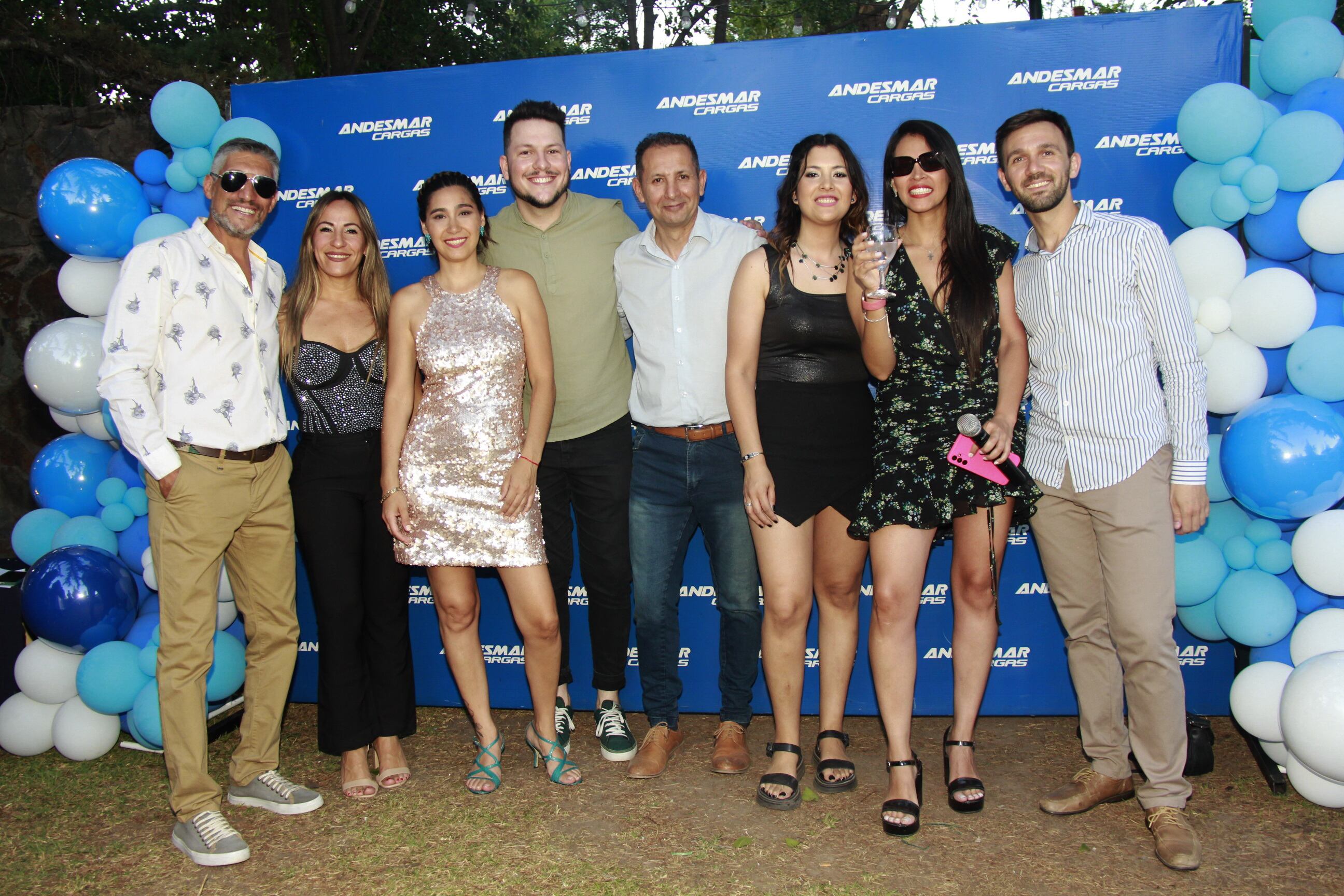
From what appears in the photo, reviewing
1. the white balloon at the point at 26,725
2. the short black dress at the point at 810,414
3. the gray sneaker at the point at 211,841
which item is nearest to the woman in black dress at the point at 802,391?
the short black dress at the point at 810,414

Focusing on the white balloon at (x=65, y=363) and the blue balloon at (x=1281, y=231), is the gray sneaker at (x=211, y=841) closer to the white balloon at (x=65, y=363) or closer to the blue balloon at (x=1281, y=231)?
the white balloon at (x=65, y=363)

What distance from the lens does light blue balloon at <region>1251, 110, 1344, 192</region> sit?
3.13m

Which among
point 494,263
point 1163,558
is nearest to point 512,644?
point 494,263

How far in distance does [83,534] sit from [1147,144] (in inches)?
182

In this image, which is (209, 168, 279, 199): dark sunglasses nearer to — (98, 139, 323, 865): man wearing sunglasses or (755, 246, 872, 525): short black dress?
(98, 139, 323, 865): man wearing sunglasses

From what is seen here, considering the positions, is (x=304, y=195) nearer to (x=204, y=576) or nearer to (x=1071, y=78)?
(x=204, y=576)

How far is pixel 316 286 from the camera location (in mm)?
3428

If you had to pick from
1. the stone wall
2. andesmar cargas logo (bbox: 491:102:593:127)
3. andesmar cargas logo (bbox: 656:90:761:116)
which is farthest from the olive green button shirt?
the stone wall

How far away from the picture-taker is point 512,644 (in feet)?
14.5

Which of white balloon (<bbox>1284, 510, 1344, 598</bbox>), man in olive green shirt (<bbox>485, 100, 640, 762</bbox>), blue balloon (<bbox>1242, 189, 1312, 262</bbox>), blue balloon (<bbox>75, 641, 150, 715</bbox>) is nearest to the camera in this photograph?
white balloon (<bbox>1284, 510, 1344, 598</bbox>)

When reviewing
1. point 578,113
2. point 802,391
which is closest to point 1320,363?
point 802,391

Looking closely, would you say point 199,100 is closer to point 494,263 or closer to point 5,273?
point 494,263

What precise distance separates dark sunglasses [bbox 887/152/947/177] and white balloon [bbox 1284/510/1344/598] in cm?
173

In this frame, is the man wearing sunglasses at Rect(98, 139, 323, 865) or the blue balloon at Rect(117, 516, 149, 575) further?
the blue balloon at Rect(117, 516, 149, 575)
